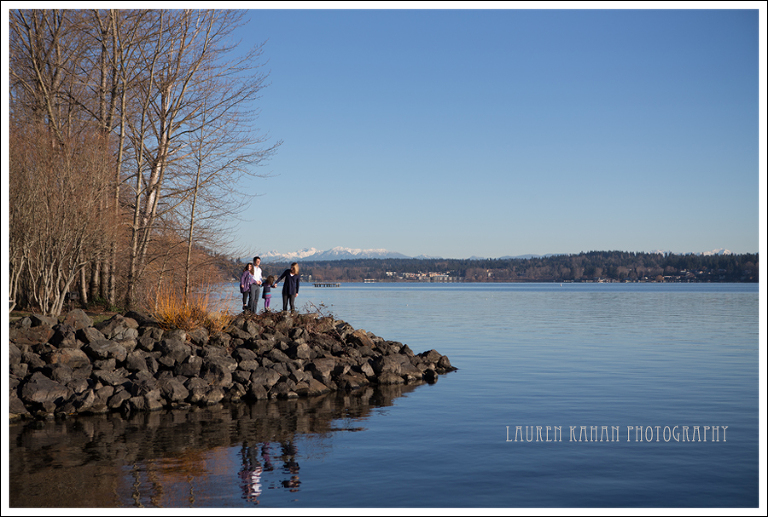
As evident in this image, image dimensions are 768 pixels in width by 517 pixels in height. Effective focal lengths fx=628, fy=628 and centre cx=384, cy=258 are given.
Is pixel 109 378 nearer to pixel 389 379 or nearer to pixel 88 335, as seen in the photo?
pixel 88 335

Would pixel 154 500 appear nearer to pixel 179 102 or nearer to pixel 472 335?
pixel 179 102

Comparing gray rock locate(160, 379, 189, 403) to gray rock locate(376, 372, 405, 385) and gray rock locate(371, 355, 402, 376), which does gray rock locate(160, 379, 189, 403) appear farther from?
gray rock locate(371, 355, 402, 376)

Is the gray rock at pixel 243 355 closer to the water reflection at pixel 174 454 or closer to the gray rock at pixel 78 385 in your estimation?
the water reflection at pixel 174 454

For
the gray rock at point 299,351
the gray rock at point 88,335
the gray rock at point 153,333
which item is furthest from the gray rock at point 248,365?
the gray rock at point 88,335

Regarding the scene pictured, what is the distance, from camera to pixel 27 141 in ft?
59.9

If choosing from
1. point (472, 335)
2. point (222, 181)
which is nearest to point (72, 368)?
point (222, 181)

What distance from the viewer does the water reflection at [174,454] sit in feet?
27.1

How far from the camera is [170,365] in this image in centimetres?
1555

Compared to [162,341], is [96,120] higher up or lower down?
higher up

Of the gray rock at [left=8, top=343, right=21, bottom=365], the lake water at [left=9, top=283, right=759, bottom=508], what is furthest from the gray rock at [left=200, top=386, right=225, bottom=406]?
the gray rock at [left=8, top=343, right=21, bottom=365]

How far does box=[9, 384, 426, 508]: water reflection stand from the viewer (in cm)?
827

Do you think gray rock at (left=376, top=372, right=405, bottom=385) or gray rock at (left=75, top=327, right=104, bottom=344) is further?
gray rock at (left=376, top=372, right=405, bottom=385)

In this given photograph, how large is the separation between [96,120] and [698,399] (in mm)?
22566

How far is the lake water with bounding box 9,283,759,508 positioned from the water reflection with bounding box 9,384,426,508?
0.11 ft
